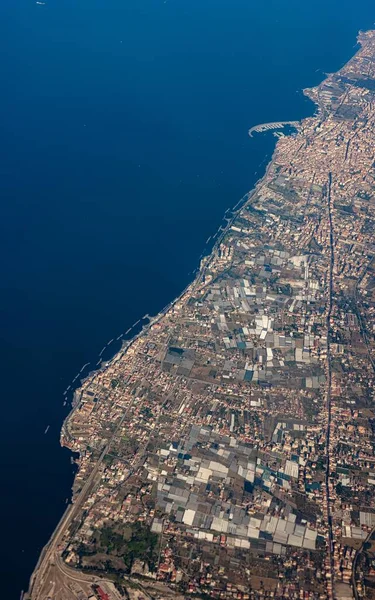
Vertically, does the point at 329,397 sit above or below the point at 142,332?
below

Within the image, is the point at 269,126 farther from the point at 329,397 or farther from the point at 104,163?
the point at 329,397

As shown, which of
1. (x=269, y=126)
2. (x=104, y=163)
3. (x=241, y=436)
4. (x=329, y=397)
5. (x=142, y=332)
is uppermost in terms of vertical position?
(x=269, y=126)

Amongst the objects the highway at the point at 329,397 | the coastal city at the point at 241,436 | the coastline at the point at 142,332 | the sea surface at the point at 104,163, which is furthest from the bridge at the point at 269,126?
the coastal city at the point at 241,436

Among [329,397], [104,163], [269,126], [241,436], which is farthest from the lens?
[269,126]

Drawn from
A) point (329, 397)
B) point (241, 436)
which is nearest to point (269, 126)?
point (329, 397)

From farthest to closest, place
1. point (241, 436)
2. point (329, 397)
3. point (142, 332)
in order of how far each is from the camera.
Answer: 1. point (142, 332)
2. point (329, 397)
3. point (241, 436)

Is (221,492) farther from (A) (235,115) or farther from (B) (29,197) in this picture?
(A) (235,115)

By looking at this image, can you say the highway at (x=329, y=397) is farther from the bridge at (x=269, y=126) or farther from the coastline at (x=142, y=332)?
the bridge at (x=269, y=126)

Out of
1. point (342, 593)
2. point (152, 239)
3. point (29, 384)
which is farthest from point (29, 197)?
point (342, 593)
